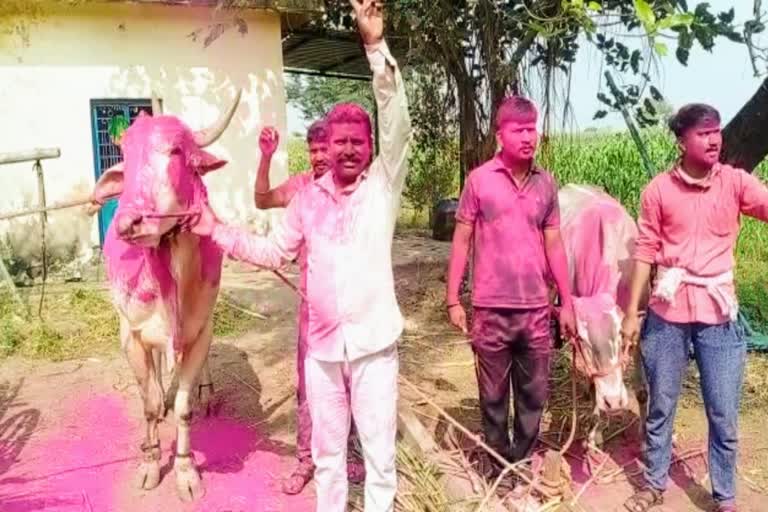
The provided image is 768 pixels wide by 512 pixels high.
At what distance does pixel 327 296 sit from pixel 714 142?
178cm

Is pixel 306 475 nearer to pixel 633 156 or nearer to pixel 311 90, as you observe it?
pixel 633 156

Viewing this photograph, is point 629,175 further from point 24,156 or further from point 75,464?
point 75,464

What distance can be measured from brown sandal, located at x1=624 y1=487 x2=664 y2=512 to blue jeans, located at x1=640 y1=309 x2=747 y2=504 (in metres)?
0.10

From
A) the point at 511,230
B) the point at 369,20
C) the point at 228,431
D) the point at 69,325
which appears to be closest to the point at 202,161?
the point at 369,20

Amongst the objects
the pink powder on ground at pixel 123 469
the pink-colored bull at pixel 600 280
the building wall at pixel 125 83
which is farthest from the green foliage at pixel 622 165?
the pink powder on ground at pixel 123 469

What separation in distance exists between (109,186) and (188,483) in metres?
1.50

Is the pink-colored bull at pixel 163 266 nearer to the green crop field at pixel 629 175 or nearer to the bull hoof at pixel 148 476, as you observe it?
the bull hoof at pixel 148 476

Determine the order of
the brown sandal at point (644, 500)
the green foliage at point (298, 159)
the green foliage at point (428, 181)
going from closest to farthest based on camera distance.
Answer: the brown sandal at point (644, 500) → the green foliage at point (428, 181) → the green foliage at point (298, 159)

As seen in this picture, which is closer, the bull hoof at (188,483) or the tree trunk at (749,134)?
the bull hoof at (188,483)

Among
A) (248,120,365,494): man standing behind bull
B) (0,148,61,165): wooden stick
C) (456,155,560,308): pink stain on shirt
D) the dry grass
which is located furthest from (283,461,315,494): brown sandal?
(0,148,61,165): wooden stick

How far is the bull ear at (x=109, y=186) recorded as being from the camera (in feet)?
12.4

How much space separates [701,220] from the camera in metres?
3.50

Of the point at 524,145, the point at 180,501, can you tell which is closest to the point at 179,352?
the point at 180,501

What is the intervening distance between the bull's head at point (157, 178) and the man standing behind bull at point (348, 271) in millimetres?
245
